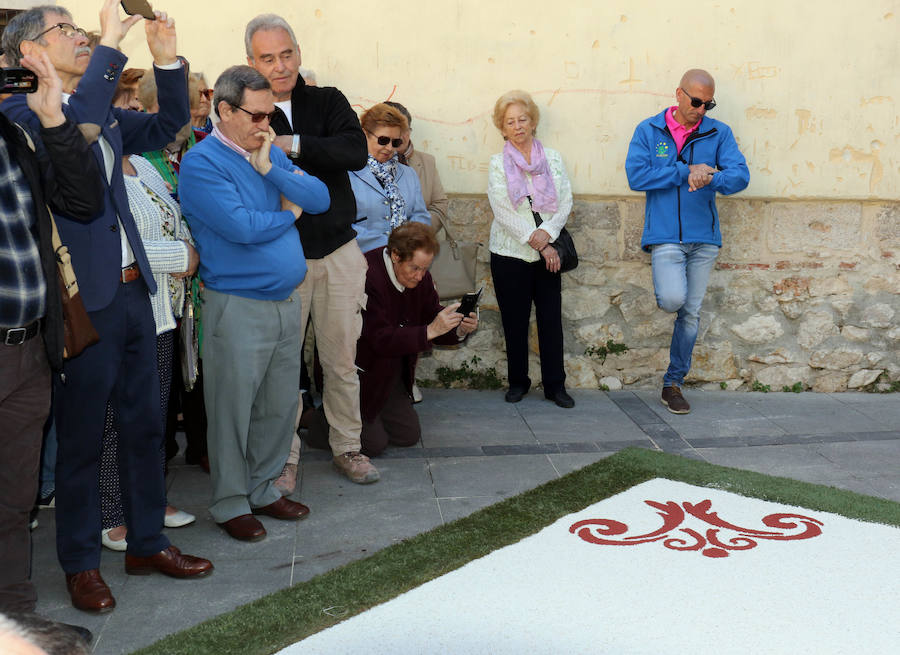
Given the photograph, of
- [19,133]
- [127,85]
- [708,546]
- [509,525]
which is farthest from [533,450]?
[19,133]

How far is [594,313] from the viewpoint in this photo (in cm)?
630

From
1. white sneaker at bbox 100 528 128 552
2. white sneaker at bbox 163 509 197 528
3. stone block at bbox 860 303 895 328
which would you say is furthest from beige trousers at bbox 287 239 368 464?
stone block at bbox 860 303 895 328

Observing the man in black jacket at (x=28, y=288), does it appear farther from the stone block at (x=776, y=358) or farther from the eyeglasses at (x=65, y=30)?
the stone block at (x=776, y=358)

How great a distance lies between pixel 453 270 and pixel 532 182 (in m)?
0.72

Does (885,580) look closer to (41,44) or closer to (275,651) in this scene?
(275,651)

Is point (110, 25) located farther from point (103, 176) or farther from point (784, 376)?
point (784, 376)

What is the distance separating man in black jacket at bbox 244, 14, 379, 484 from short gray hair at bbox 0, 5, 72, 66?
1209mm

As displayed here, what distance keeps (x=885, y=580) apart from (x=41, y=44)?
3.35 metres

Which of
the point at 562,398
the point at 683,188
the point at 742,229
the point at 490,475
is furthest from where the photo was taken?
the point at 742,229

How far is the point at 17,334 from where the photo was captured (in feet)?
9.04

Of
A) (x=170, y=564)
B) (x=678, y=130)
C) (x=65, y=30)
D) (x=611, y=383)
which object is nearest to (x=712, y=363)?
(x=611, y=383)

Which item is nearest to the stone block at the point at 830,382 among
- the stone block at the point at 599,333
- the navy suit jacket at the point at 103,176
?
the stone block at the point at 599,333

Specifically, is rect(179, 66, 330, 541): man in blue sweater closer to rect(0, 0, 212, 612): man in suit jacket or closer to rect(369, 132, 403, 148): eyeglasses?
rect(0, 0, 212, 612): man in suit jacket

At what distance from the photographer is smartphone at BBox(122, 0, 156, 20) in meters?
3.17
